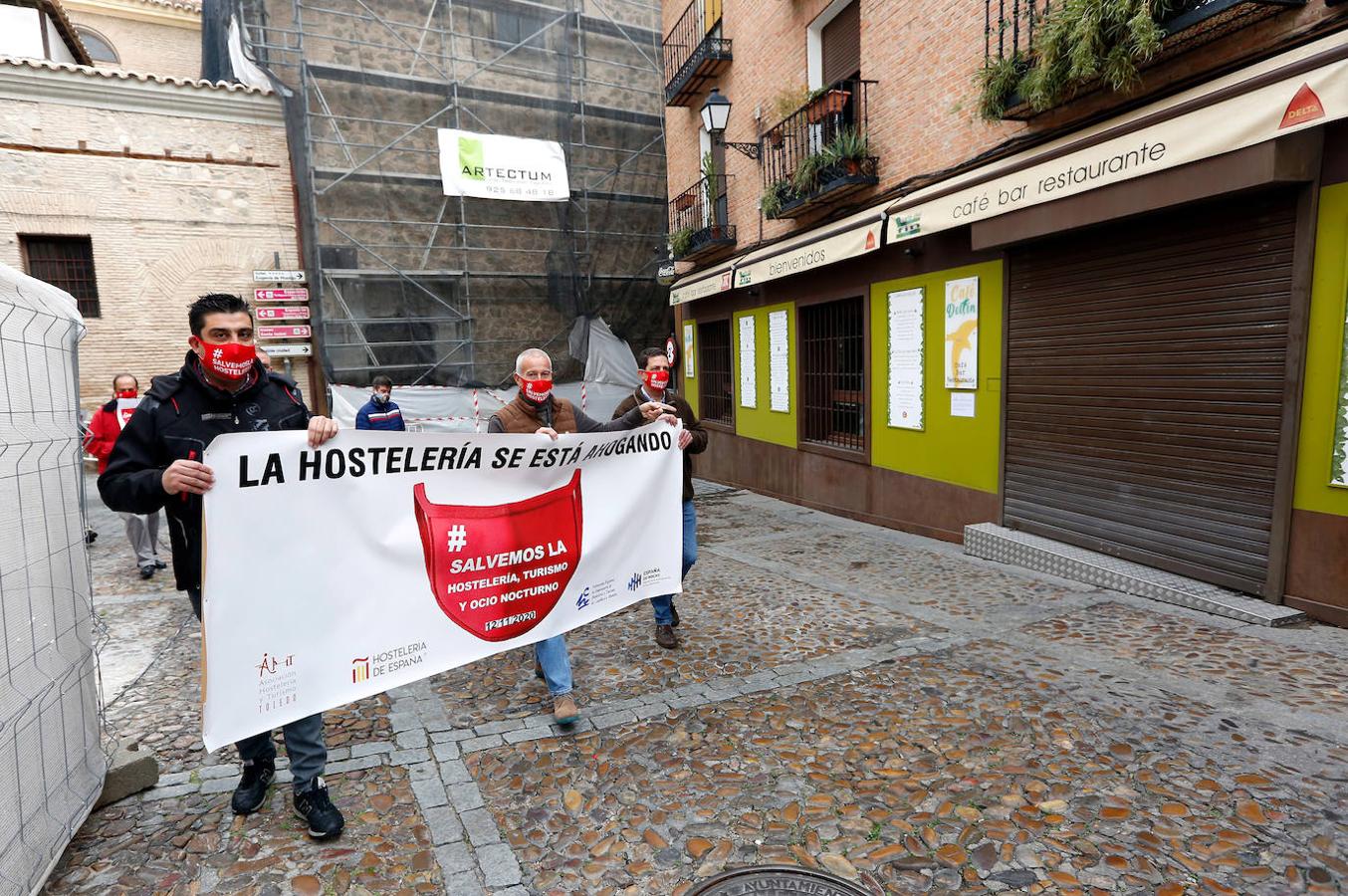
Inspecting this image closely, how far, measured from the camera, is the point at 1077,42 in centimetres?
526

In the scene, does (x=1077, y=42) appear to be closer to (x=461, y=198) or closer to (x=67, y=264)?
(x=461, y=198)

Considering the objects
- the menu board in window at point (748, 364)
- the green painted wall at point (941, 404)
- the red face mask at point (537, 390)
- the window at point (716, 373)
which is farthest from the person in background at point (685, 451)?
the window at point (716, 373)

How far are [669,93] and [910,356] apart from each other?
26.1 ft

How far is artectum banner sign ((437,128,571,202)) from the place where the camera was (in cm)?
1566

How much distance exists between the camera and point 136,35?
66.4ft

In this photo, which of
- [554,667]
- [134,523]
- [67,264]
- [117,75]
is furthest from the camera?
[67,264]

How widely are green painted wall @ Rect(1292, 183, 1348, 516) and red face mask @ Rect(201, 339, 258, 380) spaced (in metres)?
6.03

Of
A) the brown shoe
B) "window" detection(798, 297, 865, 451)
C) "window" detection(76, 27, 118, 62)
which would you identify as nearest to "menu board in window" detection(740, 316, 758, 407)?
"window" detection(798, 297, 865, 451)

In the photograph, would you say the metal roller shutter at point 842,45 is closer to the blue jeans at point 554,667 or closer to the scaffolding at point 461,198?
the blue jeans at point 554,667

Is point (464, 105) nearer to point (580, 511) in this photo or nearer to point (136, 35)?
point (136, 35)

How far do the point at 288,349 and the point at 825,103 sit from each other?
11700 millimetres

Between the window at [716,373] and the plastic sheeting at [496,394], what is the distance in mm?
2806

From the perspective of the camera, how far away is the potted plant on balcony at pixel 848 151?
329 inches

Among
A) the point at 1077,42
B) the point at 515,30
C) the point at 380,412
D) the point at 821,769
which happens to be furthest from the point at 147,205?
the point at 821,769
